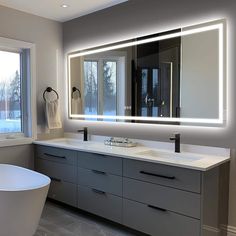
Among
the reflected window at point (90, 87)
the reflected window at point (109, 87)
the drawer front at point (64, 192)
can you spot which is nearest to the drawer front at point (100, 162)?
the drawer front at point (64, 192)

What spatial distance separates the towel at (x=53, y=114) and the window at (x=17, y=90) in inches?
7.5

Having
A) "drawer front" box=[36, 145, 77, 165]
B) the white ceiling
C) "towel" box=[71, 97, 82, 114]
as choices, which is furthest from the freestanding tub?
the white ceiling

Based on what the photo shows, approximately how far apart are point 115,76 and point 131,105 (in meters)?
0.45

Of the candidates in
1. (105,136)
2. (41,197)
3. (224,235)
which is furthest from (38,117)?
(224,235)

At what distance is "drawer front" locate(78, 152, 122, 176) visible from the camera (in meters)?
2.69

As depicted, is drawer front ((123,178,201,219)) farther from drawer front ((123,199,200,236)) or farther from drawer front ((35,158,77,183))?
drawer front ((35,158,77,183))

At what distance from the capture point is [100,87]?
3.60 meters

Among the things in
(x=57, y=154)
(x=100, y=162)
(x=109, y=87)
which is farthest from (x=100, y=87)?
(x=100, y=162)

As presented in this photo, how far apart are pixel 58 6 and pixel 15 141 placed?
1.78m

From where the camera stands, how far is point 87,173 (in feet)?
9.86

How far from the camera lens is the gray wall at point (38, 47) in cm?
342

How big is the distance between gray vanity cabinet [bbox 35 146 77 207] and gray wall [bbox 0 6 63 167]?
0.26m

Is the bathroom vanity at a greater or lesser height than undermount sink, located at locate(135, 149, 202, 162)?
lesser

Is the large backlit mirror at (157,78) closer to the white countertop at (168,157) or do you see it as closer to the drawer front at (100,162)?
the white countertop at (168,157)
